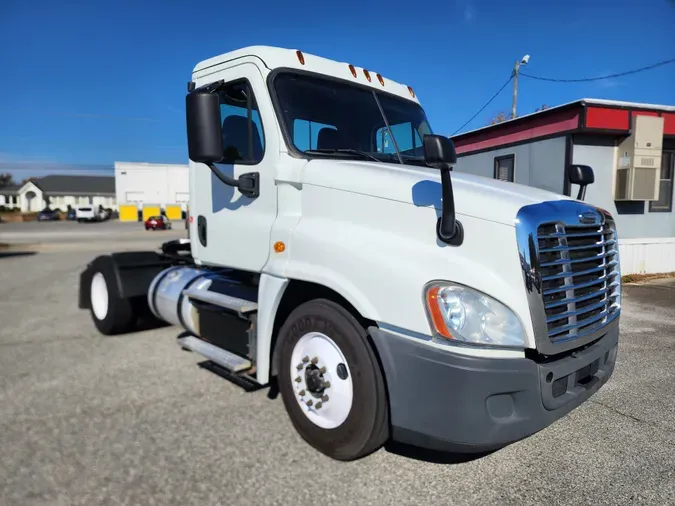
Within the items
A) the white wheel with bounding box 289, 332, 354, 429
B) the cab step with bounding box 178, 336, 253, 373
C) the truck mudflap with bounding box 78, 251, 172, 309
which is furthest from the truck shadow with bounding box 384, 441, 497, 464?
the truck mudflap with bounding box 78, 251, 172, 309

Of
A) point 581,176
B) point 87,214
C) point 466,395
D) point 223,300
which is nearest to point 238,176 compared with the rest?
point 223,300

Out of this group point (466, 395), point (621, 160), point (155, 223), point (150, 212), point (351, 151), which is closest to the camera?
point (466, 395)

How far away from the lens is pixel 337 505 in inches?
98.7

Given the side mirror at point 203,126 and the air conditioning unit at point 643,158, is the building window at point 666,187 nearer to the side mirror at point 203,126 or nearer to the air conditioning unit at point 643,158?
the air conditioning unit at point 643,158

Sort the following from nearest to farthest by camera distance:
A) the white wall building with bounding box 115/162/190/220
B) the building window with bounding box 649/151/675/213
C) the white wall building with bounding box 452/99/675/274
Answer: the white wall building with bounding box 452/99/675/274, the building window with bounding box 649/151/675/213, the white wall building with bounding box 115/162/190/220

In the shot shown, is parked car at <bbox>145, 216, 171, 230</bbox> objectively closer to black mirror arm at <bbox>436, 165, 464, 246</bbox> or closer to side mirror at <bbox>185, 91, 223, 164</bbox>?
side mirror at <bbox>185, 91, 223, 164</bbox>

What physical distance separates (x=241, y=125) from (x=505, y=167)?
10.5 metres

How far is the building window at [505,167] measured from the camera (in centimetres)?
1235

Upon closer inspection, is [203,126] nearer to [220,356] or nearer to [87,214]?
[220,356]

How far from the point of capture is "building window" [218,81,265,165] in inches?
135

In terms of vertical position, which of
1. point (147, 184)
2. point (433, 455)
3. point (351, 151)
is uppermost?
point (147, 184)

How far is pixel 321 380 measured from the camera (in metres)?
2.90

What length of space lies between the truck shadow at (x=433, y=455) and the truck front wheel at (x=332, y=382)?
0.43 metres

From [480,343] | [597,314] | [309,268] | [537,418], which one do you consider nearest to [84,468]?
[309,268]
